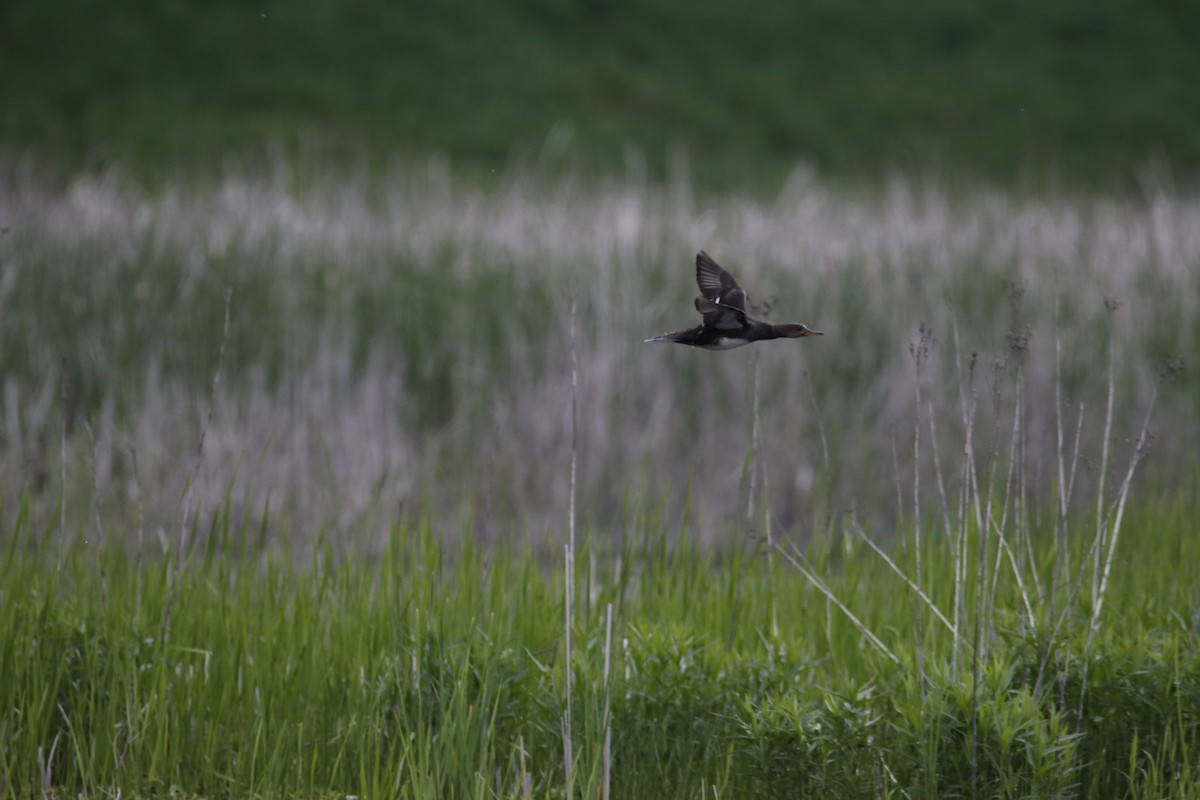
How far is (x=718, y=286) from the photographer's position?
72.3 inches

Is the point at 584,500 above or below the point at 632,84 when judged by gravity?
below

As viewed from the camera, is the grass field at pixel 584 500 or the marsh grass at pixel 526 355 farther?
the marsh grass at pixel 526 355

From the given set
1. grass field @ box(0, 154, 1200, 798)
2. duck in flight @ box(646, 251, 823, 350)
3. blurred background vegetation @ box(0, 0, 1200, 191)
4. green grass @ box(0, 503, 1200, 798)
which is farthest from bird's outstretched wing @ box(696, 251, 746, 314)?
blurred background vegetation @ box(0, 0, 1200, 191)

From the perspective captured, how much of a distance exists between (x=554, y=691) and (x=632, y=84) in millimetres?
21283

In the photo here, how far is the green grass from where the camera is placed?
2201 millimetres

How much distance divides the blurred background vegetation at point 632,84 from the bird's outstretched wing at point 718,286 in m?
14.9

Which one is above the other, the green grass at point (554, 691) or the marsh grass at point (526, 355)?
the marsh grass at point (526, 355)

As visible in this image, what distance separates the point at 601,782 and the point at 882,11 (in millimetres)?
26757

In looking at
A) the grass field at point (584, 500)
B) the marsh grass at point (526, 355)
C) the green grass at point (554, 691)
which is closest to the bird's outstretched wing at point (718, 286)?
the grass field at point (584, 500)

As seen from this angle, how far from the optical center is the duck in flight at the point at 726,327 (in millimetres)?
1597

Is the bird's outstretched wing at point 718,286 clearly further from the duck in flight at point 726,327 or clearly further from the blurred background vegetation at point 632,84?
the blurred background vegetation at point 632,84

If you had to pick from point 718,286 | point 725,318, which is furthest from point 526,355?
point 725,318

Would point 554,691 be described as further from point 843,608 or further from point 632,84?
point 632,84

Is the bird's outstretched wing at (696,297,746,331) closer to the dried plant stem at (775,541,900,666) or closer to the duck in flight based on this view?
the duck in flight
